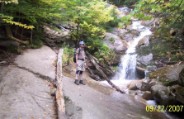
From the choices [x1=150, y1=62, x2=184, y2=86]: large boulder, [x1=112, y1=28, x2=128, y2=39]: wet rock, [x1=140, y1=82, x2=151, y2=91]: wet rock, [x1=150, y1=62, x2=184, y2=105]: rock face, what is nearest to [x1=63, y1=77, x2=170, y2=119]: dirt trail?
[x1=150, y1=62, x2=184, y2=105]: rock face

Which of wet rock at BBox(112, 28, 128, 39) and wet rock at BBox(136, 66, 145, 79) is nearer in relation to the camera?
wet rock at BBox(136, 66, 145, 79)

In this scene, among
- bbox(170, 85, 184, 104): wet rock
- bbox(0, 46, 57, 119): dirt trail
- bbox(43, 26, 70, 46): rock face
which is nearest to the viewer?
bbox(0, 46, 57, 119): dirt trail

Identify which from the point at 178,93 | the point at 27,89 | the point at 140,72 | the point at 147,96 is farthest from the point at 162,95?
the point at 140,72

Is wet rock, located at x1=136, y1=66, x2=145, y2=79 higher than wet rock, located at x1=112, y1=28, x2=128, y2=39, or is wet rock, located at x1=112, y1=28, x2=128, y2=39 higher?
wet rock, located at x1=112, y1=28, x2=128, y2=39

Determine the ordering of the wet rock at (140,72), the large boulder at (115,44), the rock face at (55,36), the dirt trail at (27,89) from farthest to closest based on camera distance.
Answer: the large boulder at (115,44)
the rock face at (55,36)
the wet rock at (140,72)
the dirt trail at (27,89)

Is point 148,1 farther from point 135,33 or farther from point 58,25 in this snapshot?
point 135,33

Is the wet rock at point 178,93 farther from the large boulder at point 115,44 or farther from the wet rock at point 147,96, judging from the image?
the large boulder at point 115,44

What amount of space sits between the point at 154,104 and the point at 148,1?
590 centimetres

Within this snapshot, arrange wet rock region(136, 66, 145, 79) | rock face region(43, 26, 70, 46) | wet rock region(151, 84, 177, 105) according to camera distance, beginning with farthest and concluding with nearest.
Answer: rock face region(43, 26, 70, 46)
wet rock region(136, 66, 145, 79)
wet rock region(151, 84, 177, 105)

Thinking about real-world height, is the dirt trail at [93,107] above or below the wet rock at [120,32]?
below

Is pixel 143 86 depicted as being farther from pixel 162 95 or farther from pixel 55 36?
pixel 55 36

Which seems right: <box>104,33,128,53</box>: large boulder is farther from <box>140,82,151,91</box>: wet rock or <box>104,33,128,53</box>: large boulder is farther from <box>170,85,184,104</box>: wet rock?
<box>170,85,184,104</box>: wet rock
